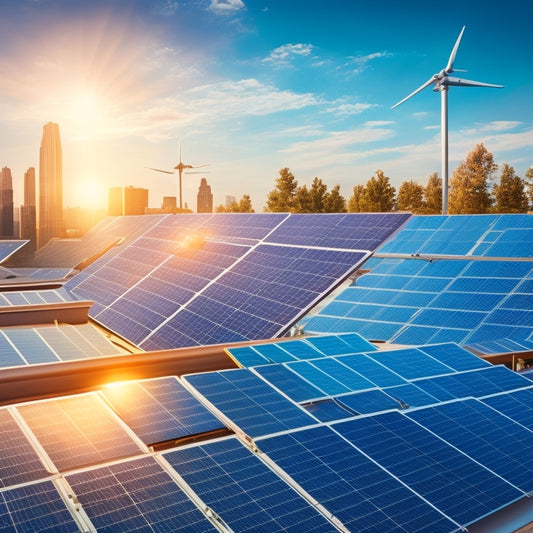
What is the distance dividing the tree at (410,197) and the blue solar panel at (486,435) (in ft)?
318

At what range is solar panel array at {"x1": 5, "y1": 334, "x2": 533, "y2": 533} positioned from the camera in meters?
8.03

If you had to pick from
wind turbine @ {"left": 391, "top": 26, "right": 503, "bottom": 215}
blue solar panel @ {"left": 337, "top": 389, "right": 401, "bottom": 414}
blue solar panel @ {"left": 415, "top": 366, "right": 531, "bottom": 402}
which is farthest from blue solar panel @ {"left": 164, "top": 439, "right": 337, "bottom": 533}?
wind turbine @ {"left": 391, "top": 26, "right": 503, "bottom": 215}

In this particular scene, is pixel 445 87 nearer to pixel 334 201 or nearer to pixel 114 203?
pixel 334 201

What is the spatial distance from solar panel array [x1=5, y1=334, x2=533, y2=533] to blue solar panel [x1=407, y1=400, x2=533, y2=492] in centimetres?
3

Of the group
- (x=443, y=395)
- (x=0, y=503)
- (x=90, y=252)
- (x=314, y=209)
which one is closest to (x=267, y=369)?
(x=443, y=395)

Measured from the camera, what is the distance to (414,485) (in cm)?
955

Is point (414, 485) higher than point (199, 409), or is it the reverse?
point (199, 409)

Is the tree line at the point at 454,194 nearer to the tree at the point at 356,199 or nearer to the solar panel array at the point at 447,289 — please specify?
the tree at the point at 356,199

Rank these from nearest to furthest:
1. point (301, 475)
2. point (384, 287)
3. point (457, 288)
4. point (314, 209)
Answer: point (301, 475), point (457, 288), point (384, 287), point (314, 209)

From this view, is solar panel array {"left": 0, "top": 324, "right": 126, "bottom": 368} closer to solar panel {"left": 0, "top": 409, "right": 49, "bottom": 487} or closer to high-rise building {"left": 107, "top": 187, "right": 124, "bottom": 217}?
solar panel {"left": 0, "top": 409, "right": 49, "bottom": 487}

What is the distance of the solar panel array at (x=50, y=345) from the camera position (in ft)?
57.4

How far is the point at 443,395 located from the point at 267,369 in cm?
396

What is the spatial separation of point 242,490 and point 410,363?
7653 mm

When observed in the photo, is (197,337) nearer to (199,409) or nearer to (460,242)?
(199,409)
